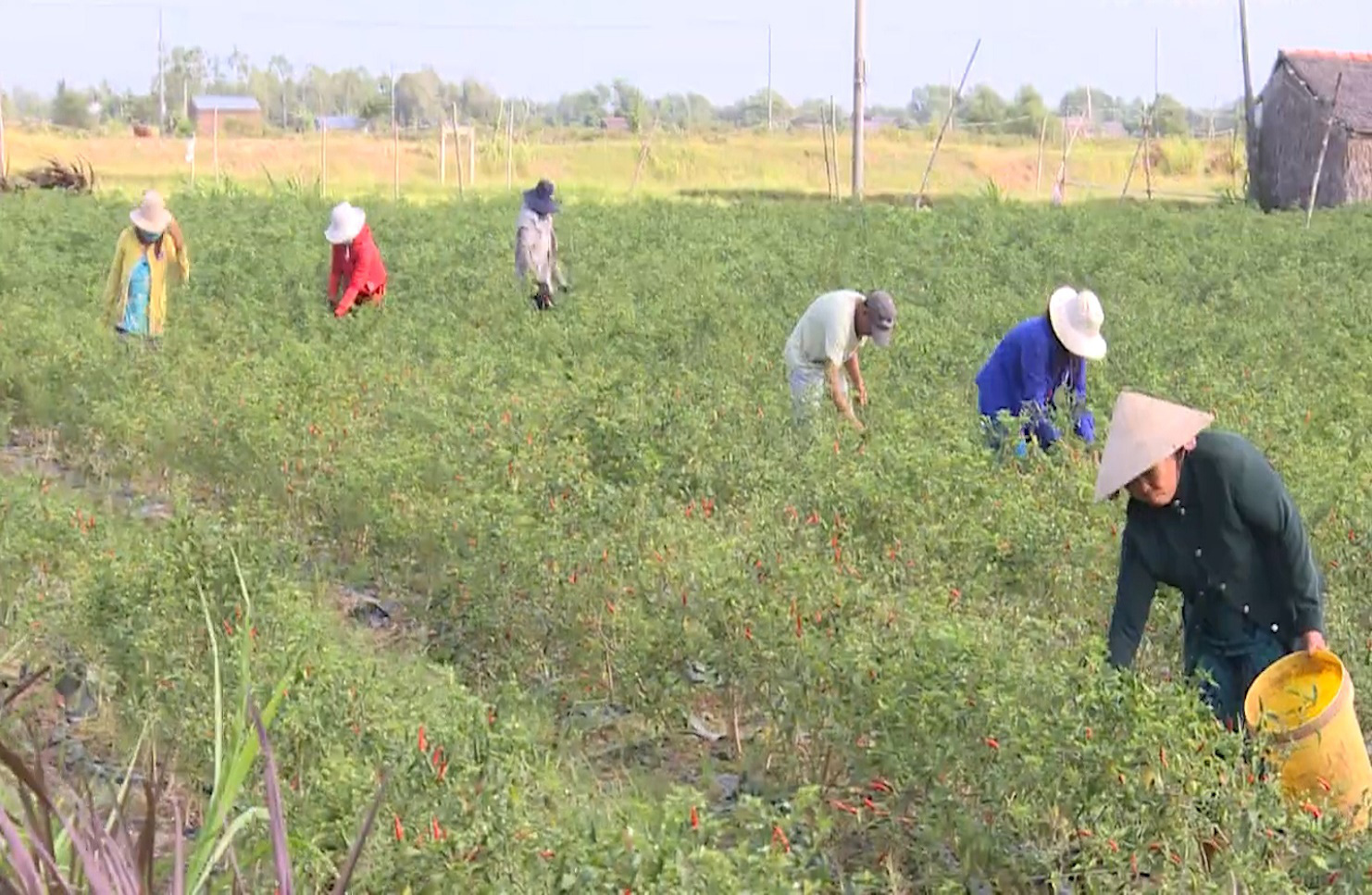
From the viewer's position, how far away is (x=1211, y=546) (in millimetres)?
4449

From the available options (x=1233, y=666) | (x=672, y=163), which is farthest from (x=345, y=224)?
(x=672, y=163)

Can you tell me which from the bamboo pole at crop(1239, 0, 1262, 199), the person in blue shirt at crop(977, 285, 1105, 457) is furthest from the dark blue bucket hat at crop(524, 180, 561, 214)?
the bamboo pole at crop(1239, 0, 1262, 199)

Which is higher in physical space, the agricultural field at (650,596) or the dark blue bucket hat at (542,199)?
the dark blue bucket hat at (542,199)

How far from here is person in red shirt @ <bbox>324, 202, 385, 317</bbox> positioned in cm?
1093

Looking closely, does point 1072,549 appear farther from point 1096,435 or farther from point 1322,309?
point 1322,309

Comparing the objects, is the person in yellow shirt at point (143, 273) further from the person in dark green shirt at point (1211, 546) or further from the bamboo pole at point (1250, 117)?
the bamboo pole at point (1250, 117)

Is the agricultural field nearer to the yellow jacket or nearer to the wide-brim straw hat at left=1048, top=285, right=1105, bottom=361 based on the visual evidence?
the yellow jacket

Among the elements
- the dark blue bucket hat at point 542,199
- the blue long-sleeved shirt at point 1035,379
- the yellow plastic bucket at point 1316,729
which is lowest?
the yellow plastic bucket at point 1316,729

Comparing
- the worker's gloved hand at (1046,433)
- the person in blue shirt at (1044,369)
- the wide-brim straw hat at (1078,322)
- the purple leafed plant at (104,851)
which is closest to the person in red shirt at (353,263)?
the person in blue shirt at (1044,369)

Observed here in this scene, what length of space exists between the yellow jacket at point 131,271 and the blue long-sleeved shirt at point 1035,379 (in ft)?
18.6

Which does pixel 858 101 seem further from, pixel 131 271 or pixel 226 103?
pixel 226 103

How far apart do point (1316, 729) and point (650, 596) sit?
2.07 m

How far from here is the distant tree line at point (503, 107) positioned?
186 feet

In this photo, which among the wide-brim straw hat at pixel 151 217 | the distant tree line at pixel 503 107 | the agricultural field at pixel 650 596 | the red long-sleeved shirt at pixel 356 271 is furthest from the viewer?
the distant tree line at pixel 503 107
